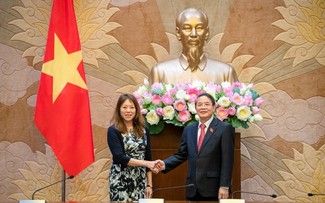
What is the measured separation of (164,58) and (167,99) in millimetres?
1259

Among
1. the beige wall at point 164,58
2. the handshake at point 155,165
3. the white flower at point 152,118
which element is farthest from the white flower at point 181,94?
the beige wall at point 164,58

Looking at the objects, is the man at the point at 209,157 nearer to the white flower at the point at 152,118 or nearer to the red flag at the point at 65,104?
the red flag at the point at 65,104

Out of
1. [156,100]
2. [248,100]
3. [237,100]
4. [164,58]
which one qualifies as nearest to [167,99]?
[156,100]

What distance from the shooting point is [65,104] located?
4516mm

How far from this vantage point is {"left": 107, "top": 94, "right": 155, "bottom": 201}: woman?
4.09 metres

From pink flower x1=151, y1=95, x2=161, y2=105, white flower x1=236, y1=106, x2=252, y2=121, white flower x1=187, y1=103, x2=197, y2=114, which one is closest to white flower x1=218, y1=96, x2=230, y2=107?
white flower x1=236, y1=106, x2=252, y2=121

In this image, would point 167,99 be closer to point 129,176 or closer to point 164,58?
point 129,176

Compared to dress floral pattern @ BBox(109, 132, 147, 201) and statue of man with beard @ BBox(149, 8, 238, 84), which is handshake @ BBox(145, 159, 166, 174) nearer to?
dress floral pattern @ BBox(109, 132, 147, 201)

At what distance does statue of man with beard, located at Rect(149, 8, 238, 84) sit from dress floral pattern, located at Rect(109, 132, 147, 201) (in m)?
1.48

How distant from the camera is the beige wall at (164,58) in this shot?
601 cm

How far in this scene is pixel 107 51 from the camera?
6141 millimetres

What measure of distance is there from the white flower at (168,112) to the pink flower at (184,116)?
0.06 m

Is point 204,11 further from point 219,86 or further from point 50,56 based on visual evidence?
point 50,56

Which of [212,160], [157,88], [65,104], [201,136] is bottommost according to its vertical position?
[212,160]
